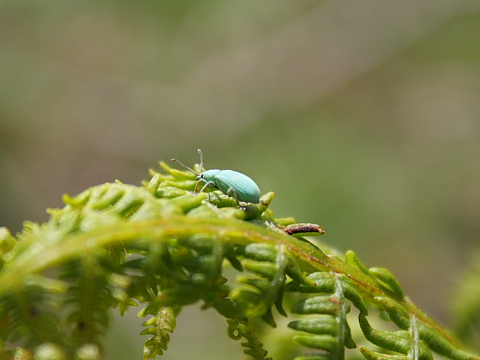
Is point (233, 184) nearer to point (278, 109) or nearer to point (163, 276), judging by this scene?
point (163, 276)

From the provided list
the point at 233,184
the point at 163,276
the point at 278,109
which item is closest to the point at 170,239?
the point at 163,276

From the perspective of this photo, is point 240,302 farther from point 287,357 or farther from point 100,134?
point 100,134

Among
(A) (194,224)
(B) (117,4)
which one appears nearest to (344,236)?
(A) (194,224)

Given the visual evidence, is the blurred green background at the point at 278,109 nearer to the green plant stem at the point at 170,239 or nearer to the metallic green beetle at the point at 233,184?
the metallic green beetle at the point at 233,184

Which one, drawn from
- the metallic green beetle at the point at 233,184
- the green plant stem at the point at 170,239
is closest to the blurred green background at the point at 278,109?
the metallic green beetle at the point at 233,184

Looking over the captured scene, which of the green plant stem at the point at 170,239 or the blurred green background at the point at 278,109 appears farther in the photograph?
the blurred green background at the point at 278,109

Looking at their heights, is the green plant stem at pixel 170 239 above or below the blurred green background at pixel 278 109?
below
